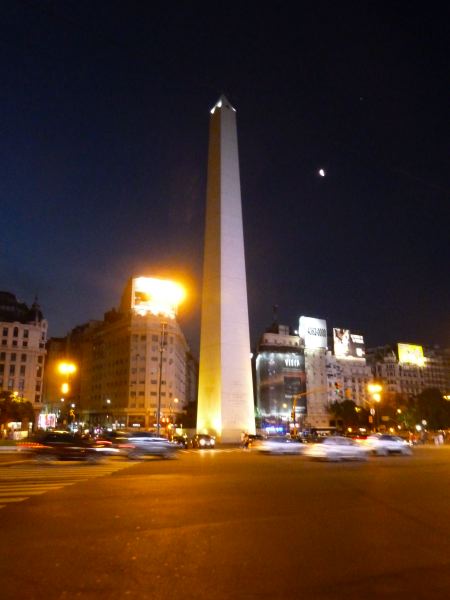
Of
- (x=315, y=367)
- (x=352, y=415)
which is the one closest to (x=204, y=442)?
(x=352, y=415)

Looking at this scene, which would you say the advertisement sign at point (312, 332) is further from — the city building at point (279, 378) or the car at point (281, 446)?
the car at point (281, 446)

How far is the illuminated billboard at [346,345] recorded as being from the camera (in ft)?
414

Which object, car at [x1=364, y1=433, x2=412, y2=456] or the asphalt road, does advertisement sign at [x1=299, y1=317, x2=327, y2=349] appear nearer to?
car at [x1=364, y1=433, x2=412, y2=456]

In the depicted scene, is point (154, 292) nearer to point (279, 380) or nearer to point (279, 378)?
point (279, 378)

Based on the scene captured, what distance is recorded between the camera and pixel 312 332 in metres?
124

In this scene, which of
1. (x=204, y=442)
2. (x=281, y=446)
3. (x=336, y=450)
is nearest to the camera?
(x=336, y=450)

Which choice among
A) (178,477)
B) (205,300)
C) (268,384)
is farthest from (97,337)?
(178,477)

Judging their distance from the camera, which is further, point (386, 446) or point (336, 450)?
point (386, 446)

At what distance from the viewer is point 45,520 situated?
333 inches

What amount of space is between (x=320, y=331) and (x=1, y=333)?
→ 69.3m

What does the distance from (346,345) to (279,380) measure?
60.3 feet

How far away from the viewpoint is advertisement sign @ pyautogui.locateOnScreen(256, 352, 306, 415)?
406 feet

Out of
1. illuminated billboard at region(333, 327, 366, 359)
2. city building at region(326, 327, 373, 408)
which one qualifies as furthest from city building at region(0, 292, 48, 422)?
city building at region(326, 327, 373, 408)

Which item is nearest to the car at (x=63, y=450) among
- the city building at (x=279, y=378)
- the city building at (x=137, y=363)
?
the city building at (x=137, y=363)
